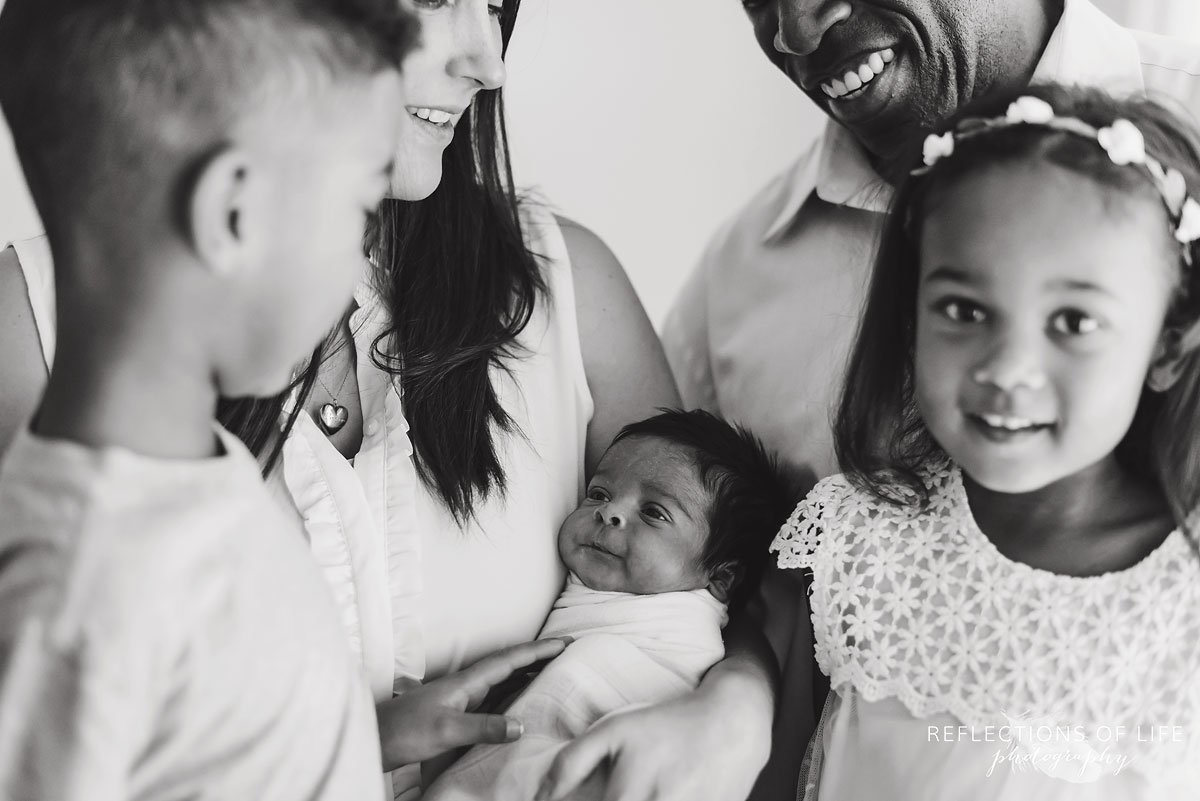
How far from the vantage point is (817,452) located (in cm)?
163

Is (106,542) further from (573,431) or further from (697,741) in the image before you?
(573,431)

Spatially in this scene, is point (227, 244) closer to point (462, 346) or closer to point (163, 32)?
point (163, 32)

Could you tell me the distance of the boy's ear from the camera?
726 millimetres

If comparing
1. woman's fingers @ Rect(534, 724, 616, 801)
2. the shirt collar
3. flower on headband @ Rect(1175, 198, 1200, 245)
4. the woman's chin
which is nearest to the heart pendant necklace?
the woman's chin

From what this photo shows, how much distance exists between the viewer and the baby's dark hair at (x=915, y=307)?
3.63ft

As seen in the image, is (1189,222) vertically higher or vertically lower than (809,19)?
lower

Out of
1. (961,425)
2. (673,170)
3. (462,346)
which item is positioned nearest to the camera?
(961,425)

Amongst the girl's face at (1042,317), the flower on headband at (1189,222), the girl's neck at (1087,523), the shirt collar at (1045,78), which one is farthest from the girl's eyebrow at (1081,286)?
the shirt collar at (1045,78)

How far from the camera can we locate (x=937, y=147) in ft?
3.84

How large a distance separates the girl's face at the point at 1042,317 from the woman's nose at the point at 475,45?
54 centimetres

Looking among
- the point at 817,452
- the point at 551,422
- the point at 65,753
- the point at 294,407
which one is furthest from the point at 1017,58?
the point at 65,753

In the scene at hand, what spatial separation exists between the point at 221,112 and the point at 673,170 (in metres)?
A: 2.09

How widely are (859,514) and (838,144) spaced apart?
65cm

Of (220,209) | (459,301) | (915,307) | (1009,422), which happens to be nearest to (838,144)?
(915,307)
